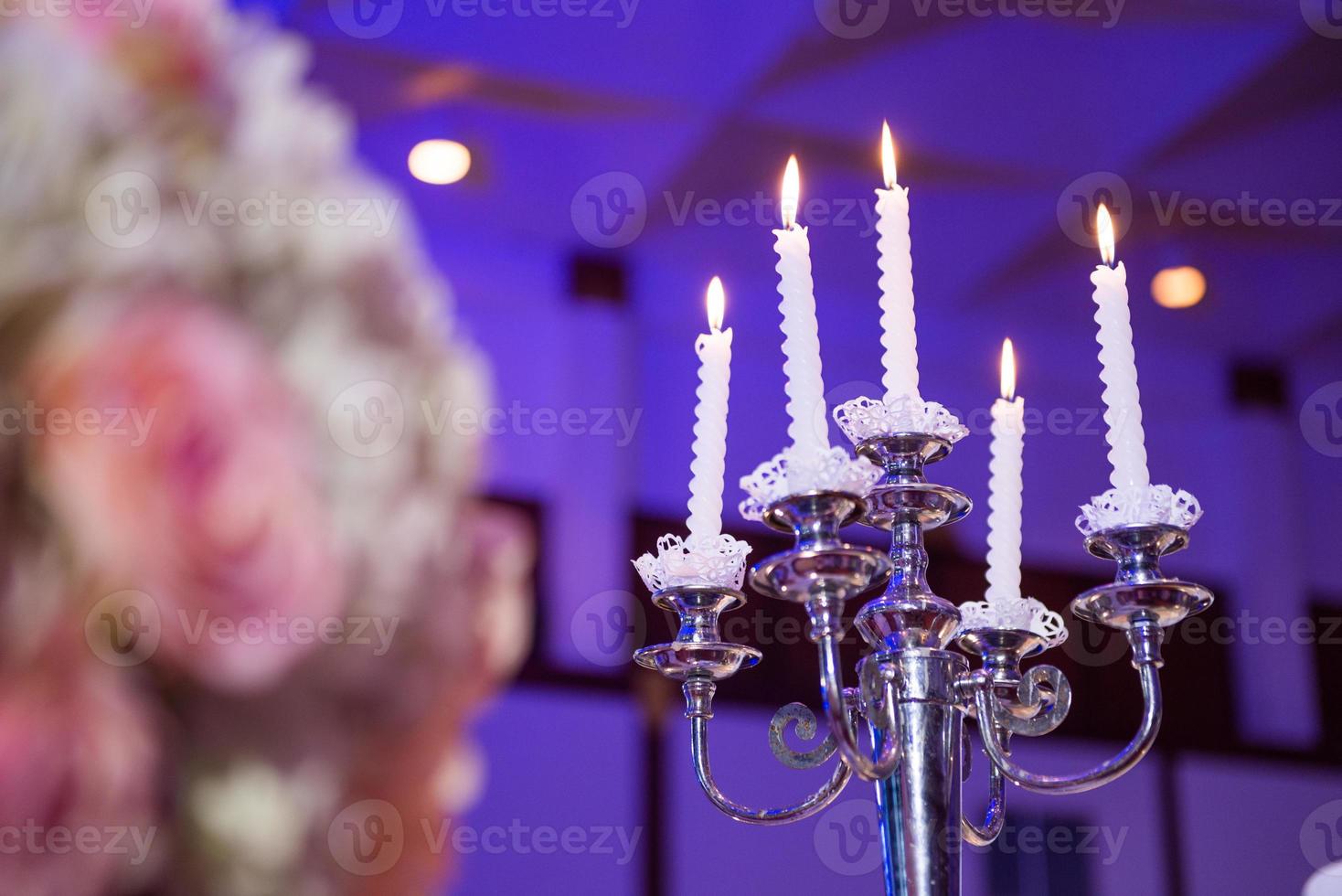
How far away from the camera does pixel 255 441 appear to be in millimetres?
1068

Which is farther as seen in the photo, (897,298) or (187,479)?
(897,298)

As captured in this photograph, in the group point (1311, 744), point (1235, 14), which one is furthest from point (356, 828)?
point (1311, 744)

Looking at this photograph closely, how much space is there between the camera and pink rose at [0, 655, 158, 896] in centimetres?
94

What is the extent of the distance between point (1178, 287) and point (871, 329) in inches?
42.0

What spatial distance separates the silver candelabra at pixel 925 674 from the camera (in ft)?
4.26

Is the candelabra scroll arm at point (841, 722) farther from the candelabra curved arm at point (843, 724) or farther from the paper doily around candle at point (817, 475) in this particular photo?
the paper doily around candle at point (817, 475)
